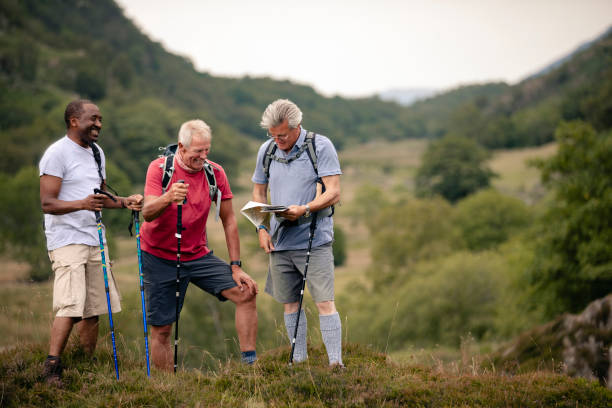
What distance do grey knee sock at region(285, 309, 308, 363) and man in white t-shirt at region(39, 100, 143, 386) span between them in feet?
5.59

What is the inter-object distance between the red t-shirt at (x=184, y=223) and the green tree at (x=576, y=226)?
74.0ft

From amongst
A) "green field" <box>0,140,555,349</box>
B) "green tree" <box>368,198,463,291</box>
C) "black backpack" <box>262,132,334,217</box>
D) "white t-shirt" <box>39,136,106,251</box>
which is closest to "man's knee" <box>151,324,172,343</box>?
"white t-shirt" <box>39,136,106,251</box>

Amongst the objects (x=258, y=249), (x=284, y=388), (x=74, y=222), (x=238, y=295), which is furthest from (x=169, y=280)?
(x=258, y=249)

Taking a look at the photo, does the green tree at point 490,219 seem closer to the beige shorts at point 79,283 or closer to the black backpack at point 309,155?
the black backpack at point 309,155

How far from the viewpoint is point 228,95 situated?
153m

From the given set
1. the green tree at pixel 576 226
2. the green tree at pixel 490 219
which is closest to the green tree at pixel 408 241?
the green tree at pixel 490 219

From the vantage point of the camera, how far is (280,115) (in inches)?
192

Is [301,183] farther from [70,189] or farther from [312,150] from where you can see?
[70,189]

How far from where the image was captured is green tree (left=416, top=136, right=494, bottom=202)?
71.6 metres

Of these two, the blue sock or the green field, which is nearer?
the blue sock

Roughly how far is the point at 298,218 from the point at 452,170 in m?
69.7

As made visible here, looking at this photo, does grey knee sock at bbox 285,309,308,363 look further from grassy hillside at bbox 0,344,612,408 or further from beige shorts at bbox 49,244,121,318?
beige shorts at bbox 49,244,121,318

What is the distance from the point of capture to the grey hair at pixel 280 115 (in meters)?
4.87

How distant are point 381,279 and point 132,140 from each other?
46.3 metres
